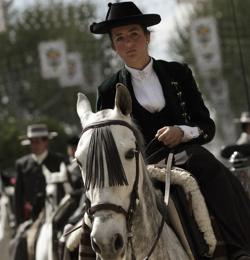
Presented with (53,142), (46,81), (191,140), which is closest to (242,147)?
(191,140)

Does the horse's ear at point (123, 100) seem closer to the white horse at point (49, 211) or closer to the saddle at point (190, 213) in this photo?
the saddle at point (190, 213)

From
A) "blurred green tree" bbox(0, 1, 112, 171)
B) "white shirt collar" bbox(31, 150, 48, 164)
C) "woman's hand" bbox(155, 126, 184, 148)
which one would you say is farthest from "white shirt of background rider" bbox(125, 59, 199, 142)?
"blurred green tree" bbox(0, 1, 112, 171)

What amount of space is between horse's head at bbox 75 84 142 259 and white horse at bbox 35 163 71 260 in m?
6.92

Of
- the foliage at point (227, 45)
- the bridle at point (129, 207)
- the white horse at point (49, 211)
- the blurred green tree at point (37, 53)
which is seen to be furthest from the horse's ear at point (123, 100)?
the blurred green tree at point (37, 53)

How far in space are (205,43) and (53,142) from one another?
34.5ft

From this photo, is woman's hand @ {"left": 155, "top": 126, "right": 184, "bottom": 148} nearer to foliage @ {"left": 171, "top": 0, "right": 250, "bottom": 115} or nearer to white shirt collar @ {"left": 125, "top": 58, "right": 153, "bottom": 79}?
white shirt collar @ {"left": 125, "top": 58, "right": 153, "bottom": 79}

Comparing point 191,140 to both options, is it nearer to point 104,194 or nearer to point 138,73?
point 138,73

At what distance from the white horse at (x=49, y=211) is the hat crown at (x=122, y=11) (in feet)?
20.5

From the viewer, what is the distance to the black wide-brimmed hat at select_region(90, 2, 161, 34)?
28.8 feet

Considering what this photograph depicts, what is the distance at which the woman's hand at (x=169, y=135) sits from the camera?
27.5ft

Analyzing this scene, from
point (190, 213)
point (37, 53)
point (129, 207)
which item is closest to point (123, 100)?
point (129, 207)

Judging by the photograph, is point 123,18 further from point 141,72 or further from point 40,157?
point 40,157

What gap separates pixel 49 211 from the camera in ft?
53.9

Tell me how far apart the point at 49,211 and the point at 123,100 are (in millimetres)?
8632
